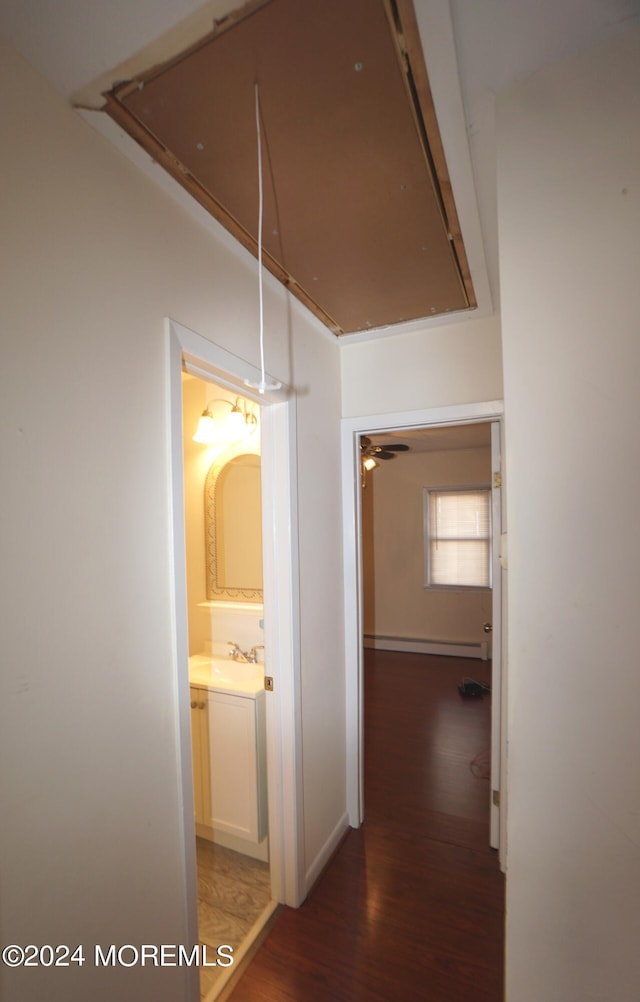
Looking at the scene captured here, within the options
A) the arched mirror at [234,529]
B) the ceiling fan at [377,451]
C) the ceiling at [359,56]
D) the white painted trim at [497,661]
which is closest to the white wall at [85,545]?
the ceiling at [359,56]

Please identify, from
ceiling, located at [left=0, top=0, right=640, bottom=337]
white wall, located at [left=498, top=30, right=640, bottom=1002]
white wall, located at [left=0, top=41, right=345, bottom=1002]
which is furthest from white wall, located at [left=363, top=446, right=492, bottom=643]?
white wall, located at [left=498, top=30, right=640, bottom=1002]

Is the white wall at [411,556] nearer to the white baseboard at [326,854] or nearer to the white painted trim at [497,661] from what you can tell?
the white painted trim at [497,661]

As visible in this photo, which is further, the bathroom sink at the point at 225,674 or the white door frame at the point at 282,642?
the bathroom sink at the point at 225,674

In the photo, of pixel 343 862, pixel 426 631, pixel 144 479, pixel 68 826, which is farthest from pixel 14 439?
pixel 426 631

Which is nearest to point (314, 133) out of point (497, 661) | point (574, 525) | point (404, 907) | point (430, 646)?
point (574, 525)

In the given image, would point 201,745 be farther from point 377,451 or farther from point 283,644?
point 377,451

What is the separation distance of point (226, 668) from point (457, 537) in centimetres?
380

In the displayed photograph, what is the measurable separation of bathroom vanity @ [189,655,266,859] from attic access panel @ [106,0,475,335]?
1930 millimetres

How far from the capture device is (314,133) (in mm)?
979

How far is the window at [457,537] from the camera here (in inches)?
204

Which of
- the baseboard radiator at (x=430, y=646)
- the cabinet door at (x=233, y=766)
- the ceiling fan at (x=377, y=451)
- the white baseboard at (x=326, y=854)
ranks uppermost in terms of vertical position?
the ceiling fan at (x=377, y=451)

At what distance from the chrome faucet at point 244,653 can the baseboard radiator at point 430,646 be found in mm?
3555

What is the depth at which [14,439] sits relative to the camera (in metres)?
0.78

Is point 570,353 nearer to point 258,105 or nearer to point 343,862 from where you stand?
point 258,105
